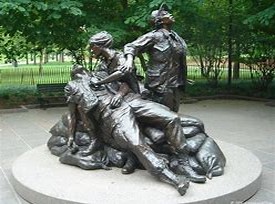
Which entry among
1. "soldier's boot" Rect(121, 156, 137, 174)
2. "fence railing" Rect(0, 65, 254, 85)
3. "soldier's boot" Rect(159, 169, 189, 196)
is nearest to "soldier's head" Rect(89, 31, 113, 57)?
"soldier's boot" Rect(121, 156, 137, 174)

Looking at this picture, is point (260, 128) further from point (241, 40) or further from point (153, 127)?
point (241, 40)

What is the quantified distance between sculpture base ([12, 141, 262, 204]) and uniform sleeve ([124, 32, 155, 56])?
5.23 feet

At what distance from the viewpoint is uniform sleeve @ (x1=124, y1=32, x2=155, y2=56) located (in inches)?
215

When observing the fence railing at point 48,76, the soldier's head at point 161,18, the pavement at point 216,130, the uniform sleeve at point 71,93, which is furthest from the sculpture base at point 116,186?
the fence railing at point 48,76

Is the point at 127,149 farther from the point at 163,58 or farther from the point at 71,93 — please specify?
the point at 163,58

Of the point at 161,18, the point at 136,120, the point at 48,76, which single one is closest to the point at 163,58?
the point at 161,18

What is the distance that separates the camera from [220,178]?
494 cm

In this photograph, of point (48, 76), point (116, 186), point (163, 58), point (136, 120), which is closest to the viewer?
point (116, 186)

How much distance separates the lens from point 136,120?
5.22 m

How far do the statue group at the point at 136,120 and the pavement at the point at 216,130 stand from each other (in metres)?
0.84

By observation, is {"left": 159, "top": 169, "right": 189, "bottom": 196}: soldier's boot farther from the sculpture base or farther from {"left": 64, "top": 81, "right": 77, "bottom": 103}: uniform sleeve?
{"left": 64, "top": 81, "right": 77, "bottom": 103}: uniform sleeve

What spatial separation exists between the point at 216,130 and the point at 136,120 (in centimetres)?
442

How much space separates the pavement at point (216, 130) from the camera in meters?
5.55

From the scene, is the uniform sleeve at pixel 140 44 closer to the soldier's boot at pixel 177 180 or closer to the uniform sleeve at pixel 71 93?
the uniform sleeve at pixel 71 93
